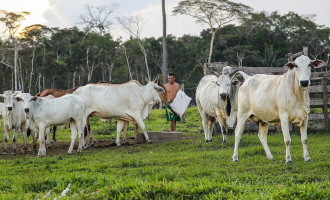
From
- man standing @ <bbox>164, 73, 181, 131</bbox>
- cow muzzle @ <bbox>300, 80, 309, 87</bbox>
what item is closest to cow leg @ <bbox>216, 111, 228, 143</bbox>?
man standing @ <bbox>164, 73, 181, 131</bbox>

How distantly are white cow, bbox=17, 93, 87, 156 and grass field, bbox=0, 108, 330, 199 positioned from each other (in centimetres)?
77

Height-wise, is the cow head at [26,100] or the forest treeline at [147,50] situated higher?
the forest treeline at [147,50]

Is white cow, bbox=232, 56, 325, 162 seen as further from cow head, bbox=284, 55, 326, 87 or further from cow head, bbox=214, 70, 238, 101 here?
cow head, bbox=214, 70, 238, 101

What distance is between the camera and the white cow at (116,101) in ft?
42.7

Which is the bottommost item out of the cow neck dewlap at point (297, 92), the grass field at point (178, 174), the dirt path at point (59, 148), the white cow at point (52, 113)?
the dirt path at point (59, 148)

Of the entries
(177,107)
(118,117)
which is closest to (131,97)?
(118,117)

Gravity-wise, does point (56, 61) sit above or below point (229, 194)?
above

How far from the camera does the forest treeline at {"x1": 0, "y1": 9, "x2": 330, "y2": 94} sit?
4509 cm

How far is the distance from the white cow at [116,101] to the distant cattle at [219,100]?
5.71 ft

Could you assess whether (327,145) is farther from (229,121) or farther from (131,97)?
(131,97)

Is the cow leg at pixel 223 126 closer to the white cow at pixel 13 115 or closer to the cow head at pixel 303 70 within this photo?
the cow head at pixel 303 70

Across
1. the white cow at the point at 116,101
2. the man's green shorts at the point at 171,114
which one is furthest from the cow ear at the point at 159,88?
the man's green shorts at the point at 171,114

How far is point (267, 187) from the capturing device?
566 cm

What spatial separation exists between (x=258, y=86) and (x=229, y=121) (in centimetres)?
238
